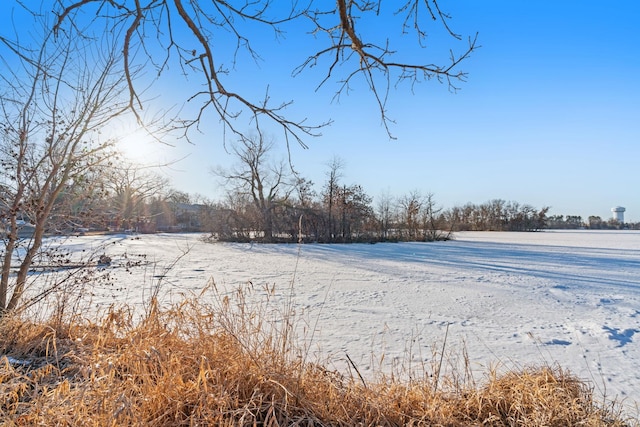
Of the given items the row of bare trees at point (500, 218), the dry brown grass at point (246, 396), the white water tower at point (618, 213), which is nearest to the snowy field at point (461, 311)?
the dry brown grass at point (246, 396)

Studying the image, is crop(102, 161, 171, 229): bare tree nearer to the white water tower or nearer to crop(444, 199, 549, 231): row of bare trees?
crop(444, 199, 549, 231): row of bare trees

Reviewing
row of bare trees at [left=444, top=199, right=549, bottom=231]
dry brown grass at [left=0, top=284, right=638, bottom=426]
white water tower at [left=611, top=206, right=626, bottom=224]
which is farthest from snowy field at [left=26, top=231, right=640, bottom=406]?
white water tower at [left=611, top=206, right=626, bottom=224]

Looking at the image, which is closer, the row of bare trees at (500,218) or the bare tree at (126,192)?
the bare tree at (126,192)

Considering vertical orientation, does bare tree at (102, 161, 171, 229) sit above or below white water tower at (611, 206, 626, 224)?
below

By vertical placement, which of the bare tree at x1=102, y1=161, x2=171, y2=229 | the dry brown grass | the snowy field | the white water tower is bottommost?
the snowy field

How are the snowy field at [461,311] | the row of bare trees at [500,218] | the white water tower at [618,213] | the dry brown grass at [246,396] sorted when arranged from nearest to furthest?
the dry brown grass at [246,396] → the snowy field at [461,311] → the row of bare trees at [500,218] → the white water tower at [618,213]

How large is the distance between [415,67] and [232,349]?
2.08 meters

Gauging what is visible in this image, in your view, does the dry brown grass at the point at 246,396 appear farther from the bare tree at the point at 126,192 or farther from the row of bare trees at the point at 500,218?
the row of bare trees at the point at 500,218

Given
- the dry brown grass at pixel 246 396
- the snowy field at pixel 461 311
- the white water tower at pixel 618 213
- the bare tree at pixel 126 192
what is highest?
the white water tower at pixel 618 213

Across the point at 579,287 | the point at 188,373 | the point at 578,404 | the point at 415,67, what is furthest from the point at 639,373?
the point at 579,287

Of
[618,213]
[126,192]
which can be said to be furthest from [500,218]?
[126,192]

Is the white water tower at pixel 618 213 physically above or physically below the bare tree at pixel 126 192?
above

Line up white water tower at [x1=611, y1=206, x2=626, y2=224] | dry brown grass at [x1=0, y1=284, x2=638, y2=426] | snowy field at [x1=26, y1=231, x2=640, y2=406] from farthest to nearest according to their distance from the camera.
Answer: white water tower at [x1=611, y1=206, x2=626, y2=224], snowy field at [x1=26, y1=231, x2=640, y2=406], dry brown grass at [x1=0, y1=284, x2=638, y2=426]

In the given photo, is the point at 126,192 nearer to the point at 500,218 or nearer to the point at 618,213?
the point at 500,218
